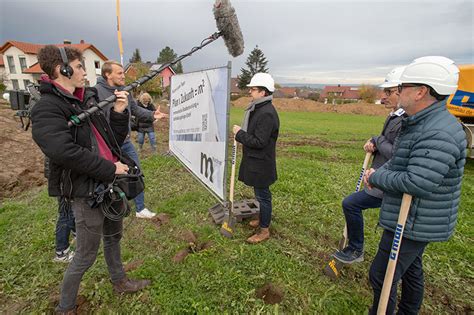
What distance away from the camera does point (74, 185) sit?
2.37 m

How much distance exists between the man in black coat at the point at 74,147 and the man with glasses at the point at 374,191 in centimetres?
271

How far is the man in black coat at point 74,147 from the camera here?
211 centimetres

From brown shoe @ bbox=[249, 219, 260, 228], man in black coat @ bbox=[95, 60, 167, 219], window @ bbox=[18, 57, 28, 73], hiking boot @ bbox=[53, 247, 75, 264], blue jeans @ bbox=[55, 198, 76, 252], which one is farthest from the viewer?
window @ bbox=[18, 57, 28, 73]

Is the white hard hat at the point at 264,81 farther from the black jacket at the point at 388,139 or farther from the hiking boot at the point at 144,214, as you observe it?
the hiking boot at the point at 144,214

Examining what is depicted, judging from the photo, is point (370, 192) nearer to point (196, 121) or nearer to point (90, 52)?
point (196, 121)

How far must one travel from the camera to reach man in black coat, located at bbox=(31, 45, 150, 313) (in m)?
2.11

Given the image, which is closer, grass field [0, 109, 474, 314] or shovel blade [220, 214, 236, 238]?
grass field [0, 109, 474, 314]

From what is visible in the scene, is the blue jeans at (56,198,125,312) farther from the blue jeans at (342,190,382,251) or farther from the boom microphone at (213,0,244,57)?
the boom microphone at (213,0,244,57)

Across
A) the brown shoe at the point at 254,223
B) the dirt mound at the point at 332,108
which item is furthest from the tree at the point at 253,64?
the brown shoe at the point at 254,223

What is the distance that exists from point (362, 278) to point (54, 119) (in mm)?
3858

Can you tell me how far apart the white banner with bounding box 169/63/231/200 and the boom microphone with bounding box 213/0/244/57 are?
676mm

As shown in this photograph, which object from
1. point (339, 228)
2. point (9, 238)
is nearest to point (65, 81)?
point (9, 238)

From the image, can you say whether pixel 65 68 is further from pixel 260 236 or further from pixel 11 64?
pixel 11 64

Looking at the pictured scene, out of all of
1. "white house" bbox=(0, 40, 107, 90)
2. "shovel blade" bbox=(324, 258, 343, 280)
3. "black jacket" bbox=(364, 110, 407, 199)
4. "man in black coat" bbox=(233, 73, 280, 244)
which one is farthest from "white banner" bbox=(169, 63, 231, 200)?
"white house" bbox=(0, 40, 107, 90)
